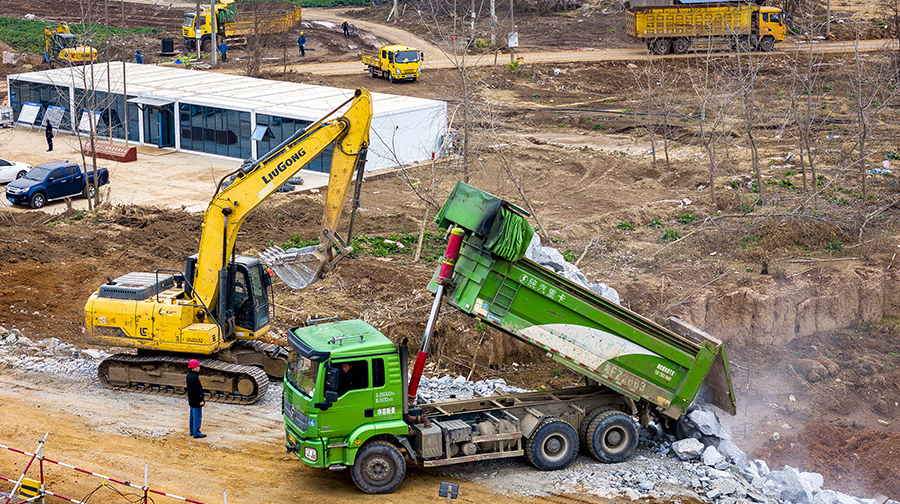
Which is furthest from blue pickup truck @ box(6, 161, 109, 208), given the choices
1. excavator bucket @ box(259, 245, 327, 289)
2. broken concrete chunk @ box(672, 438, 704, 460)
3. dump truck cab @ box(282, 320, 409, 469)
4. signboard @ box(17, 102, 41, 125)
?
broken concrete chunk @ box(672, 438, 704, 460)

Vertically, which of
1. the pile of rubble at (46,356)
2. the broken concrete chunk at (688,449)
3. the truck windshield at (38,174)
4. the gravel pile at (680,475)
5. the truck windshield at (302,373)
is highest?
the truck windshield at (302,373)

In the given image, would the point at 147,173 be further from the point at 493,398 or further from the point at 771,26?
the point at 771,26

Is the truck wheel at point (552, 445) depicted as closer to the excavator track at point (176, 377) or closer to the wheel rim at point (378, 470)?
the wheel rim at point (378, 470)

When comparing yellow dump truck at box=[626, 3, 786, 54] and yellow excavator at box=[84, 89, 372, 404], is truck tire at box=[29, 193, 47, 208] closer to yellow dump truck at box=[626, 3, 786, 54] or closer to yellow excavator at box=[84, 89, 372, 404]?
yellow excavator at box=[84, 89, 372, 404]

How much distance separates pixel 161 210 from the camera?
1176 inches

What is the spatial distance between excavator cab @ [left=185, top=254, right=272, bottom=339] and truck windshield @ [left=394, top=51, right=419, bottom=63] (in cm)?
3586

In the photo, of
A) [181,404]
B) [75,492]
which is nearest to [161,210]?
[181,404]

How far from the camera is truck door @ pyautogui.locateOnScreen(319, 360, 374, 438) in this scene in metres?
12.8

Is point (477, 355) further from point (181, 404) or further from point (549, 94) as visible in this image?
point (549, 94)

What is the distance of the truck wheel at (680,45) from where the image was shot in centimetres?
5712

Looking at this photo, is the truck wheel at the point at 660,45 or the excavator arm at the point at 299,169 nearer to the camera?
the excavator arm at the point at 299,169

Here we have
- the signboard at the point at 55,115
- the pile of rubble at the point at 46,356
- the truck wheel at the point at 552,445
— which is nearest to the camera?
the truck wheel at the point at 552,445

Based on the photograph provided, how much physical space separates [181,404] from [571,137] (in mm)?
28978

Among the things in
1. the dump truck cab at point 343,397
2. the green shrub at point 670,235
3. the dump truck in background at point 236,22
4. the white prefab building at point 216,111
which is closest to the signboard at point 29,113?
the white prefab building at point 216,111
